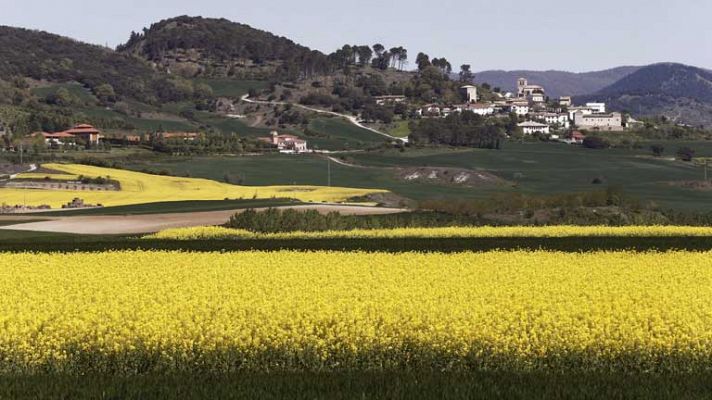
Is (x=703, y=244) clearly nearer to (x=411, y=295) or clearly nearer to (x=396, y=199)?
(x=411, y=295)

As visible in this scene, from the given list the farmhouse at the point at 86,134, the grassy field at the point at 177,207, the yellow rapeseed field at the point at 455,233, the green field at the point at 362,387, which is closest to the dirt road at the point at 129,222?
the grassy field at the point at 177,207

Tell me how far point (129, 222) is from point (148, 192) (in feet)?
110

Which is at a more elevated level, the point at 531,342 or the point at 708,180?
the point at 531,342

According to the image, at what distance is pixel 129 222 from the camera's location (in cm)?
6378

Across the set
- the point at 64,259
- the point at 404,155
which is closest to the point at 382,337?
the point at 64,259

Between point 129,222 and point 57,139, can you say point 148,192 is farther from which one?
point 57,139

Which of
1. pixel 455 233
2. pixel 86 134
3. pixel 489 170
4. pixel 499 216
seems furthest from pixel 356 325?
pixel 86 134

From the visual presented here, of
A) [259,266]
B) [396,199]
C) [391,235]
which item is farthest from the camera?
[396,199]

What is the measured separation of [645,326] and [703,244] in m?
23.1

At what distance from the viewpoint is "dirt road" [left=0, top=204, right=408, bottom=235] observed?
58194 millimetres

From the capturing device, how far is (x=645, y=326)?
17.3 metres

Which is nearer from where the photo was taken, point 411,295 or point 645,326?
point 645,326

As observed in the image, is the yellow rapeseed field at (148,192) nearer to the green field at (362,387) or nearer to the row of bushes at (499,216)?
the row of bushes at (499,216)

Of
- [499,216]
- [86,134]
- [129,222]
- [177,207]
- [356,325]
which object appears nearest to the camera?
[356,325]
